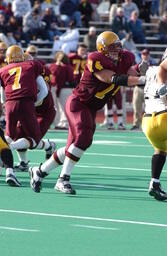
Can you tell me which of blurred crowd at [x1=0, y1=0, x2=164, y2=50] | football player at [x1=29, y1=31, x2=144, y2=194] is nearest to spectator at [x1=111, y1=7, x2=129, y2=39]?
blurred crowd at [x1=0, y1=0, x2=164, y2=50]

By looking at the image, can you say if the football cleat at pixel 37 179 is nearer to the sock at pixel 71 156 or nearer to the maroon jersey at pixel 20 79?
the sock at pixel 71 156

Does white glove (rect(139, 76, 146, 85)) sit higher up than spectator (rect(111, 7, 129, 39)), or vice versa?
white glove (rect(139, 76, 146, 85))

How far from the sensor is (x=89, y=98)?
32.8 ft

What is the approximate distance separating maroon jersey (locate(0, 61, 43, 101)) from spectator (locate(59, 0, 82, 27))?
49.8 feet

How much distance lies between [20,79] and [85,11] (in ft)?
52.5

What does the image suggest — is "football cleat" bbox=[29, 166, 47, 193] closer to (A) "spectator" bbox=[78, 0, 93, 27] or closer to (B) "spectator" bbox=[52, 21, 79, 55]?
(B) "spectator" bbox=[52, 21, 79, 55]

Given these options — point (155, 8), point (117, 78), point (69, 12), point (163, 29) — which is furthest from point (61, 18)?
point (117, 78)

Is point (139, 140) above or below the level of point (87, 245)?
below

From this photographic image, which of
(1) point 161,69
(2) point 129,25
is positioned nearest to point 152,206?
(1) point 161,69

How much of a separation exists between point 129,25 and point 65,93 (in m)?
6.06

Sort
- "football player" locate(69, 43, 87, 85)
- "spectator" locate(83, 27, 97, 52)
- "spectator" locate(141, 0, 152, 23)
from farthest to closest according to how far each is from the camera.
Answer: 1. "spectator" locate(141, 0, 152, 23)
2. "spectator" locate(83, 27, 97, 52)
3. "football player" locate(69, 43, 87, 85)

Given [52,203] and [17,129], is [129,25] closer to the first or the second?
[17,129]

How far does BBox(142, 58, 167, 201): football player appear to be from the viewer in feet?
30.2

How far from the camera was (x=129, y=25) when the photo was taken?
25922mm
